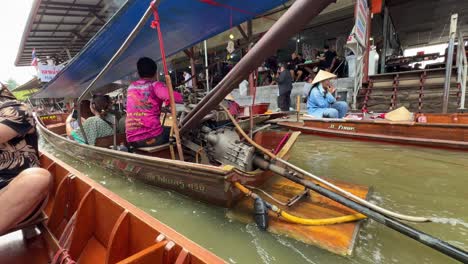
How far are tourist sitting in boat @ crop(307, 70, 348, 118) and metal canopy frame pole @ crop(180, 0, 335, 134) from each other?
3592 mm

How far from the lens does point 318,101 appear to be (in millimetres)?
5742

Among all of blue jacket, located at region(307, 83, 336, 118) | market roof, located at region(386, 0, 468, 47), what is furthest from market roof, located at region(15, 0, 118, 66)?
market roof, located at region(386, 0, 468, 47)

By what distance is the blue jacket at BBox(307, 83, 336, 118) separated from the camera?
18.5 feet

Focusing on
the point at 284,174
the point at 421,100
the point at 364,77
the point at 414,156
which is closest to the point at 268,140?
the point at 284,174

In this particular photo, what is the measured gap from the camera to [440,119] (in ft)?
15.9

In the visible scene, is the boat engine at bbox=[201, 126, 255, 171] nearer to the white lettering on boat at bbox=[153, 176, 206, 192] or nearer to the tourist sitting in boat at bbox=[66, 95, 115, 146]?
the white lettering on boat at bbox=[153, 176, 206, 192]

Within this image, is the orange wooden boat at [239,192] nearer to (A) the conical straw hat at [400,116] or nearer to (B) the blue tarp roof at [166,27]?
(B) the blue tarp roof at [166,27]

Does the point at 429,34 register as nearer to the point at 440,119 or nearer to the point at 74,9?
the point at 440,119

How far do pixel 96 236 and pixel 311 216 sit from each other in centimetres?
193

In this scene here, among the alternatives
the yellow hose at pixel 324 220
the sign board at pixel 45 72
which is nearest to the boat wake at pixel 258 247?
the yellow hose at pixel 324 220

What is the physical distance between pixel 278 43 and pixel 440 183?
116 inches

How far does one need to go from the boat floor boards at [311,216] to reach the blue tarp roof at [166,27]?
2262 mm

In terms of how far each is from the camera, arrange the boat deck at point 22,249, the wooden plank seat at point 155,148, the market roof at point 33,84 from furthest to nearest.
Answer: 1. the market roof at point 33,84
2. the wooden plank seat at point 155,148
3. the boat deck at point 22,249

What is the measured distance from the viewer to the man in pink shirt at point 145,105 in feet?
10.4
